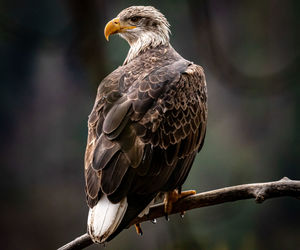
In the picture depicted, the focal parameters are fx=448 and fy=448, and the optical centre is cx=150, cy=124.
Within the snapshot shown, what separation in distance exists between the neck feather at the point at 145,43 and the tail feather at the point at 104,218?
1411mm

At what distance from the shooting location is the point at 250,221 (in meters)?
4.57

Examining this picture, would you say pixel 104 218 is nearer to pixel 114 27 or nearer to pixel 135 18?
pixel 114 27

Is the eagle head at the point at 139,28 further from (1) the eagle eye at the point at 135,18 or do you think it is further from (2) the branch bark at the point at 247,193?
(2) the branch bark at the point at 247,193

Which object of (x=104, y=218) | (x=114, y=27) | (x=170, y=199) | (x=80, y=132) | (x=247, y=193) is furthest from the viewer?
(x=80, y=132)

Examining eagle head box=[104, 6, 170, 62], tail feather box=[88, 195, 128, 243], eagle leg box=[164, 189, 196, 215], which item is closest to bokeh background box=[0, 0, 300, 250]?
eagle head box=[104, 6, 170, 62]

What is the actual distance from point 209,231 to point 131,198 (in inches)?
97.4

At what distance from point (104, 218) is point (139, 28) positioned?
1725 millimetres

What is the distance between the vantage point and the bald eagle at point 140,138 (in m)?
2.14

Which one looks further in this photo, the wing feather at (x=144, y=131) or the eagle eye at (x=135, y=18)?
the eagle eye at (x=135, y=18)

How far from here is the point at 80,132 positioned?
4637 millimetres

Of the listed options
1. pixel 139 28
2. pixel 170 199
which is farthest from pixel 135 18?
pixel 170 199

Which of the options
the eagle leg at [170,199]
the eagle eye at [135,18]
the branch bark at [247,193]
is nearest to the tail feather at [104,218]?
the branch bark at [247,193]

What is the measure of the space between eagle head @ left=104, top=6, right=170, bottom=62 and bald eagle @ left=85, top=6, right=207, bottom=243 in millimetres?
335

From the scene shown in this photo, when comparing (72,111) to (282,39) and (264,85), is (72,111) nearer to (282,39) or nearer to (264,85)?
(264,85)
